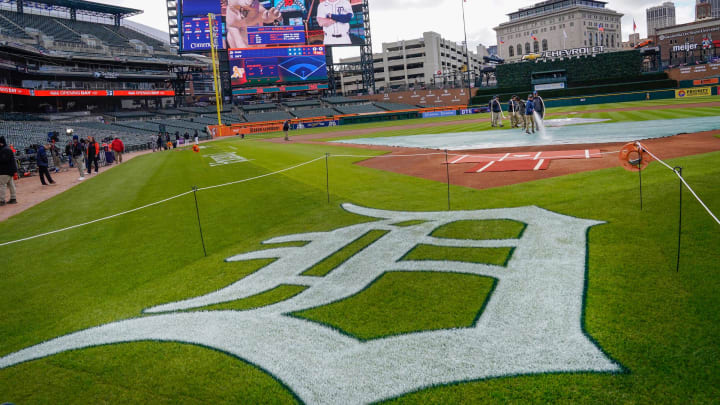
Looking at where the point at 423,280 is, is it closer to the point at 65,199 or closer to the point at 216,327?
the point at 216,327

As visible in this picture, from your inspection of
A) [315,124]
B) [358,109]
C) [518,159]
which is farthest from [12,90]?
[518,159]

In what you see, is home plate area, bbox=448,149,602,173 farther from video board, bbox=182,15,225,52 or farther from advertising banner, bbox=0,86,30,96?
video board, bbox=182,15,225,52

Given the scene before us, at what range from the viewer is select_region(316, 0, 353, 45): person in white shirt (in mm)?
74750

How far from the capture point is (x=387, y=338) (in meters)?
4.39

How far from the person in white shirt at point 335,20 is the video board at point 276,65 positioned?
353 centimetres

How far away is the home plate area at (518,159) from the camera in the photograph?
44.5ft

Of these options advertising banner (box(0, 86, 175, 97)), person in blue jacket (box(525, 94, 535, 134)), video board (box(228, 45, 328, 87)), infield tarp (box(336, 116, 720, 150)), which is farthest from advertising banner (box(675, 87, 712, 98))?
advertising banner (box(0, 86, 175, 97))

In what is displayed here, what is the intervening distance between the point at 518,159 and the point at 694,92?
48.9 metres

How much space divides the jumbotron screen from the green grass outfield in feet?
211

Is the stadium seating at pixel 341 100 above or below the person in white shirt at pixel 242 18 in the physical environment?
below

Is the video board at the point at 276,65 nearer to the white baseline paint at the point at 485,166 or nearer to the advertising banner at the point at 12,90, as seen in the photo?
the advertising banner at the point at 12,90

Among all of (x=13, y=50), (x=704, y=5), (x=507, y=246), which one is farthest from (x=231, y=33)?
(x=704, y=5)

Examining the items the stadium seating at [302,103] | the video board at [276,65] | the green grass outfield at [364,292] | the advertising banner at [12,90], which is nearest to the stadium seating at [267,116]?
the video board at [276,65]

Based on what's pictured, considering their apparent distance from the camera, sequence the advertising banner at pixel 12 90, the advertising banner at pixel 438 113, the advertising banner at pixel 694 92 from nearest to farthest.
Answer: the advertising banner at pixel 12 90
the advertising banner at pixel 694 92
the advertising banner at pixel 438 113
